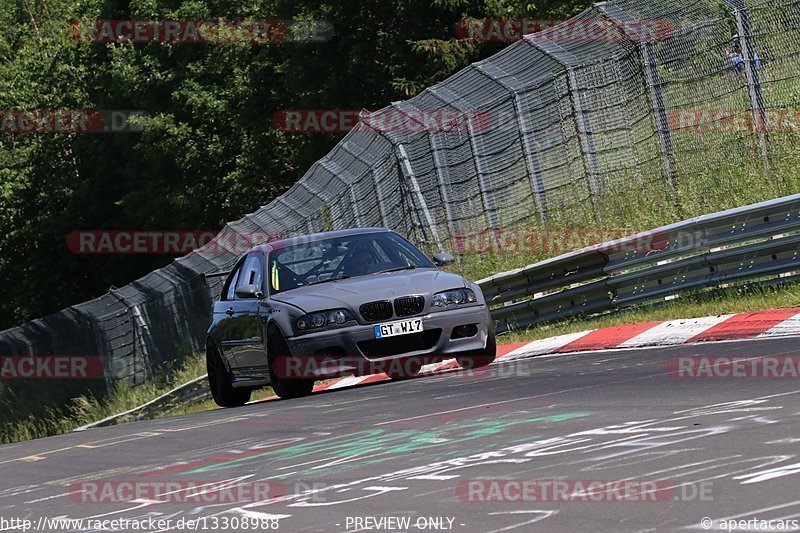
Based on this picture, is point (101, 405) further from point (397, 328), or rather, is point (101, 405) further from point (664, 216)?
point (397, 328)

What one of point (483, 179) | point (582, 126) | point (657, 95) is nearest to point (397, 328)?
point (657, 95)

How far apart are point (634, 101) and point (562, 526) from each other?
44.9 feet

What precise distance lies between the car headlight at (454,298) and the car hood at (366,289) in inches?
1.8

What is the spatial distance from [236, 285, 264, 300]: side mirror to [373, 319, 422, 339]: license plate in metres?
1.61

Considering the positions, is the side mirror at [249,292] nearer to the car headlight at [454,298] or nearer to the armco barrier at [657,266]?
the car headlight at [454,298]

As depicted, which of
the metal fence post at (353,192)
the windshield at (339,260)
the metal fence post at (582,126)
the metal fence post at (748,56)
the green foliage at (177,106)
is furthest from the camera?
the green foliage at (177,106)

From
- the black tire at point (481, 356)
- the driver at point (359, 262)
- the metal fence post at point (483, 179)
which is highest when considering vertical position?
the metal fence post at point (483, 179)

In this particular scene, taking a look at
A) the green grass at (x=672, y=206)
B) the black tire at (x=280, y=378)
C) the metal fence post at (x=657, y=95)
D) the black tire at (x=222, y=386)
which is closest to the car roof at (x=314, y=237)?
the black tire at (x=280, y=378)

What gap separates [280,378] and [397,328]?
136cm

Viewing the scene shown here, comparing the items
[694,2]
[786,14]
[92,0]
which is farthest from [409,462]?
[92,0]

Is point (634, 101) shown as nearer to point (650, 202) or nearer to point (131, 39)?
point (650, 202)

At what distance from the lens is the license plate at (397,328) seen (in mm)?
12633

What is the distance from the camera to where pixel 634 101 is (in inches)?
729

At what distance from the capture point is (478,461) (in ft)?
23.7
